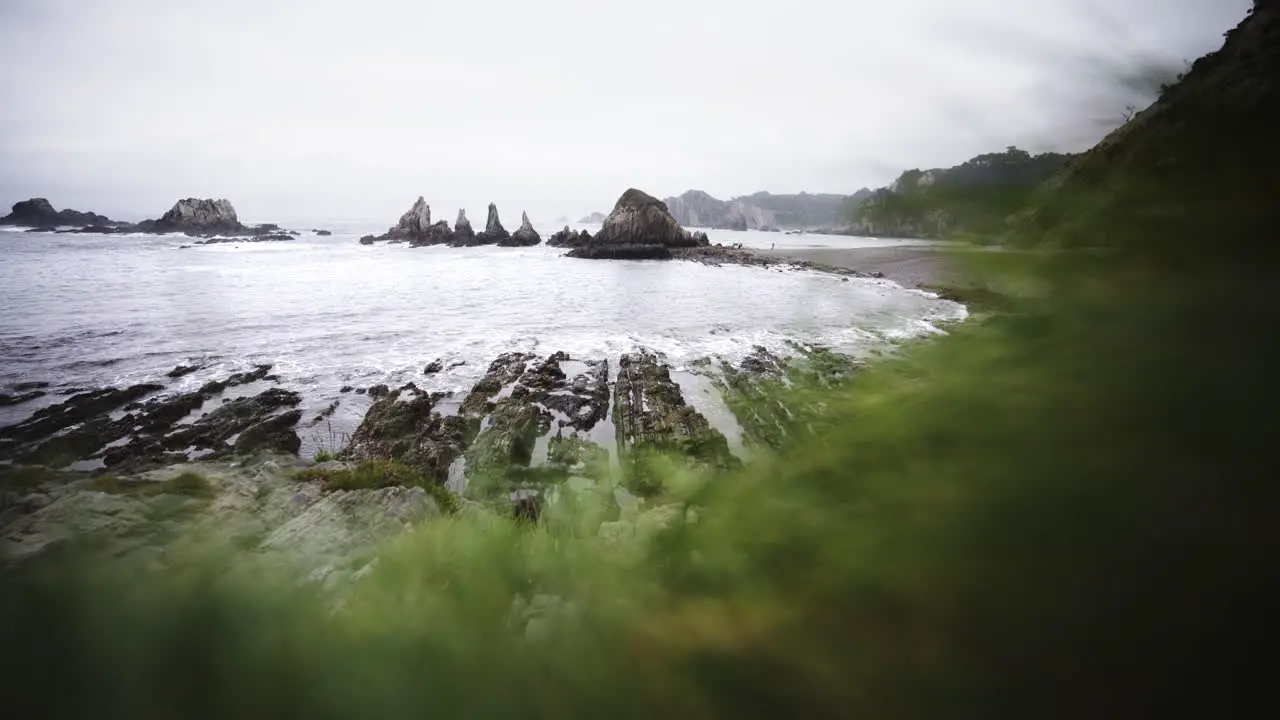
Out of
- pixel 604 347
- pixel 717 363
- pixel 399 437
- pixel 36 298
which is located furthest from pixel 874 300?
pixel 36 298

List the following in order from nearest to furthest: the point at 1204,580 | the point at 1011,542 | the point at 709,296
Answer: the point at 1204,580
the point at 1011,542
the point at 709,296

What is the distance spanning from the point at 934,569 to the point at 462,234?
79936mm

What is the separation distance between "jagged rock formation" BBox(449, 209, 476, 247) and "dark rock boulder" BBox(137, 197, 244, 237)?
129ft

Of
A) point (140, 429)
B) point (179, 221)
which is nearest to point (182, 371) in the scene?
point (140, 429)

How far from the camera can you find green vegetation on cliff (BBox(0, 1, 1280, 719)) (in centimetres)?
97

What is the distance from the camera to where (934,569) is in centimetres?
122

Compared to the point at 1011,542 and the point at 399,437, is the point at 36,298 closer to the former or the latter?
the point at 399,437

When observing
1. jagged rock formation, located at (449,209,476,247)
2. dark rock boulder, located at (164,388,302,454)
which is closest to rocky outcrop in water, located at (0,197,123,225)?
jagged rock formation, located at (449,209,476,247)

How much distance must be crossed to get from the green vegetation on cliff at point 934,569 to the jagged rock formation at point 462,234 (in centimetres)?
7407

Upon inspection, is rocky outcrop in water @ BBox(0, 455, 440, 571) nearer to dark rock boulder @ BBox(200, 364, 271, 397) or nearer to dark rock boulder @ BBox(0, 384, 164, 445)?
dark rock boulder @ BBox(0, 384, 164, 445)

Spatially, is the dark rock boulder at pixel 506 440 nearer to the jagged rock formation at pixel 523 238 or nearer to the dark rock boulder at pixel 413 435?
the dark rock boulder at pixel 413 435

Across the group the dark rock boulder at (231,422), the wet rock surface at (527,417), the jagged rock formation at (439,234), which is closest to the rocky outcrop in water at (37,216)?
the jagged rock formation at (439,234)

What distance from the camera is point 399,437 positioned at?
29.7ft

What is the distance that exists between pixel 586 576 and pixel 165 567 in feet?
4.50
